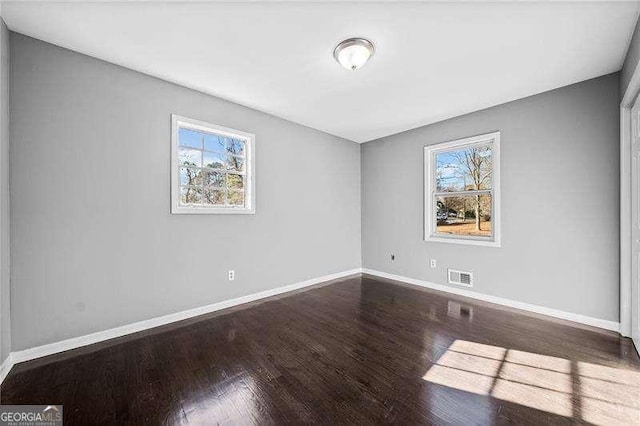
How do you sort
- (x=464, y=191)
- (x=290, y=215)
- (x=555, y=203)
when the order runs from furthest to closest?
1. (x=290, y=215)
2. (x=464, y=191)
3. (x=555, y=203)

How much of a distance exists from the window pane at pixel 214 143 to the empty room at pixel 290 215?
0.06ft

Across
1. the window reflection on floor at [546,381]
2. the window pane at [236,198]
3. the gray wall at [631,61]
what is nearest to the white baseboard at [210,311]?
the window reflection on floor at [546,381]

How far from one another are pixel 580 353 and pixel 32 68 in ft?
16.6

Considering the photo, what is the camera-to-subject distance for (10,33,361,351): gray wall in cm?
211

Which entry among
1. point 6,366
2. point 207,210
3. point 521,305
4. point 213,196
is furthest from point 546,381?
point 6,366

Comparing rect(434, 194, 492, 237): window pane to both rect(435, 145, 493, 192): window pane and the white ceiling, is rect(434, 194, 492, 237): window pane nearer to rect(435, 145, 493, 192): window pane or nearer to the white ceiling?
rect(435, 145, 493, 192): window pane

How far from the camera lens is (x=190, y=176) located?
3.06m

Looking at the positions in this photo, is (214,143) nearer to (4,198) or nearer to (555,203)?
(4,198)

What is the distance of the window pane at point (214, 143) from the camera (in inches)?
126

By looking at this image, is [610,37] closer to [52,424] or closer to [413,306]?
[413,306]

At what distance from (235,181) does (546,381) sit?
352 centimetres

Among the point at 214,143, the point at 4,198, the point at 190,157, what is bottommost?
the point at 4,198

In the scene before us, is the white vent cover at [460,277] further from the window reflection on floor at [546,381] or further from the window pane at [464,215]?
the window reflection on floor at [546,381]

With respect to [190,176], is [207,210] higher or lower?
lower
